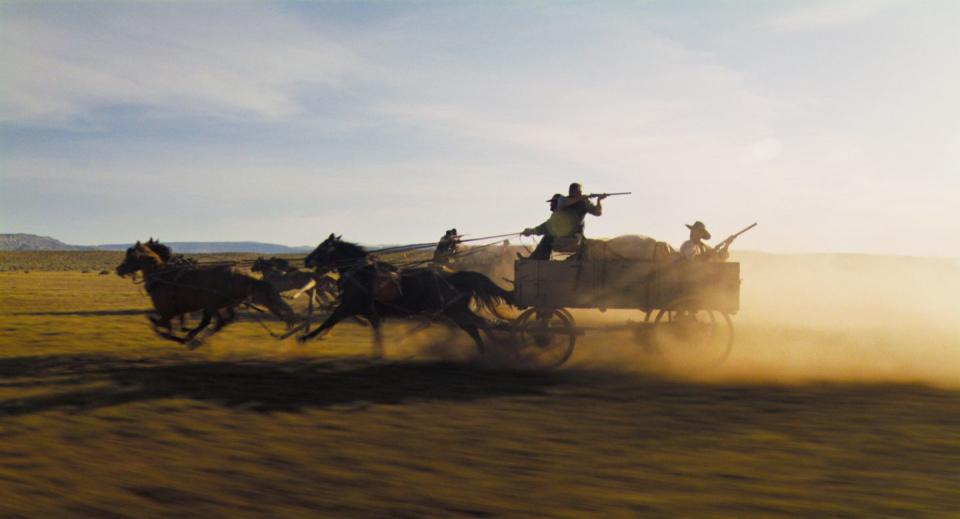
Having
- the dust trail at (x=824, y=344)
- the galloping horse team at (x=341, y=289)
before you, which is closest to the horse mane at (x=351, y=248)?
the galloping horse team at (x=341, y=289)

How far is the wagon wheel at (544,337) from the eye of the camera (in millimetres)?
11312

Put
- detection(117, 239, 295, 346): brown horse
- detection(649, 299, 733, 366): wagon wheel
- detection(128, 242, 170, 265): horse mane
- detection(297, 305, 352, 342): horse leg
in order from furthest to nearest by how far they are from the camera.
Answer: detection(128, 242, 170, 265): horse mane < detection(117, 239, 295, 346): brown horse < detection(649, 299, 733, 366): wagon wheel < detection(297, 305, 352, 342): horse leg

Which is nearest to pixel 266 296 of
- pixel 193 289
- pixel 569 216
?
pixel 193 289

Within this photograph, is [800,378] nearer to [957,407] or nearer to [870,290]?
[957,407]

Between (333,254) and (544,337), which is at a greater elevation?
(333,254)

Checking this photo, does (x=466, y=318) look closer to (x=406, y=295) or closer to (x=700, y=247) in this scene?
(x=406, y=295)

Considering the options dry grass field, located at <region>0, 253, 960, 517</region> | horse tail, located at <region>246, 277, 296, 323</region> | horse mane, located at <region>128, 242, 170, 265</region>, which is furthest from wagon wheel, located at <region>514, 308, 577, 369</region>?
horse mane, located at <region>128, 242, 170, 265</region>

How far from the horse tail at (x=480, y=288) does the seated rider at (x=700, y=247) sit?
123 inches

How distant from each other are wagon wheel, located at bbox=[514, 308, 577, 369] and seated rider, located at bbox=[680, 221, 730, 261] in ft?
7.33

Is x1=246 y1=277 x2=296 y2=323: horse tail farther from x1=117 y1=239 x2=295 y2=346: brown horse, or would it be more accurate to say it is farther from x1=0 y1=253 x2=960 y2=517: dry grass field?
x1=0 y1=253 x2=960 y2=517: dry grass field

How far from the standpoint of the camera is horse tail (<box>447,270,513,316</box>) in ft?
39.8

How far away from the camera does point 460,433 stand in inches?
286

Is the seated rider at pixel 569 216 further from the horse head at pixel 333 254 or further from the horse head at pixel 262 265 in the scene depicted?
the horse head at pixel 262 265

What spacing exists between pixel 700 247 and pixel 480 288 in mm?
3720
